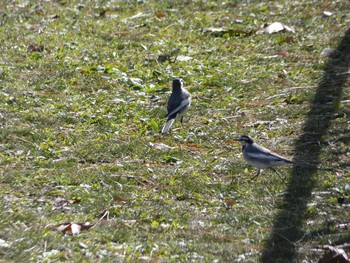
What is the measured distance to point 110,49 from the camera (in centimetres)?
1391

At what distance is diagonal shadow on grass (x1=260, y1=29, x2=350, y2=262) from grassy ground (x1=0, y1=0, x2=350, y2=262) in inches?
0.9

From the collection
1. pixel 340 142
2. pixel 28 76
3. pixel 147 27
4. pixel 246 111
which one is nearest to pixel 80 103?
pixel 28 76

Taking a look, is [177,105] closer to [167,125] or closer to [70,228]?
[167,125]

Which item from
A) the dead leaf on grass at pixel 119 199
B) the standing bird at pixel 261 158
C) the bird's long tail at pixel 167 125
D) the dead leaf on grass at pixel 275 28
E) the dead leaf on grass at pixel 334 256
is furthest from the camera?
the dead leaf on grass at pixel 275 28

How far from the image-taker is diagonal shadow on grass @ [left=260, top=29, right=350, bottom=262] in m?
6.75

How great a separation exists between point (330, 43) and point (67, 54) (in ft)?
13.5

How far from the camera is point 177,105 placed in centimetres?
1030

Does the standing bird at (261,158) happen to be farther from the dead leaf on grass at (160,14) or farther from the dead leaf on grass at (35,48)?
the dead leaf on grass at (160,14)

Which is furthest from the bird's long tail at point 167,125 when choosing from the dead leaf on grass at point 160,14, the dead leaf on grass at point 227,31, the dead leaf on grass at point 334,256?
the dead leaf on grass at point 160,14

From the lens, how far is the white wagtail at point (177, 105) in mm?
10148

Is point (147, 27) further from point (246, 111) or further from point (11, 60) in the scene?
point (246, 111)

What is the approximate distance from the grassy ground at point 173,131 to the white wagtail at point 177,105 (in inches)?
6.8

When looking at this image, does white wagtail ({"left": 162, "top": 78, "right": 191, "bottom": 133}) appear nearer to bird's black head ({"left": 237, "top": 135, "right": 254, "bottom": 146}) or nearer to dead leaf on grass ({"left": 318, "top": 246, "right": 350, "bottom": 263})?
bird's black head ({"left": 237, "top": 135, "right": 254, "bottom": 146})

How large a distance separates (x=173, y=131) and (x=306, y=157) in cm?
194
